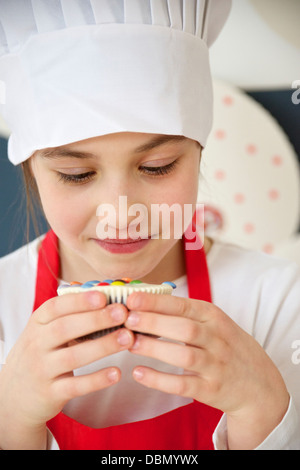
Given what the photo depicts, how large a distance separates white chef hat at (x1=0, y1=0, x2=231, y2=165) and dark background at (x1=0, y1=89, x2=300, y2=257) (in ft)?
1.29

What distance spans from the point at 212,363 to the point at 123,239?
10.5 inches

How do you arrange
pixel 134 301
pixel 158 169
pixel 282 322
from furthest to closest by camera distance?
pixel 282 322 < pixel 158 169 < pixel 134 301

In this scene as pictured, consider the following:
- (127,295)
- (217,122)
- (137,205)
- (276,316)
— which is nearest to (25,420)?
(127,295)

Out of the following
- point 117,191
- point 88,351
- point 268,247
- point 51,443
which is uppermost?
point 117,191

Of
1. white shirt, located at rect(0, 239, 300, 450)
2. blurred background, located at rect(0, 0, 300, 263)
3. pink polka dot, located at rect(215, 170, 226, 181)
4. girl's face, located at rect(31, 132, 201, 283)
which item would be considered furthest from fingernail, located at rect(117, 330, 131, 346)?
pink polka dot, located at rect(215, 170, 226, 181)

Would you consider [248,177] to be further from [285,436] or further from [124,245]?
[285,436]

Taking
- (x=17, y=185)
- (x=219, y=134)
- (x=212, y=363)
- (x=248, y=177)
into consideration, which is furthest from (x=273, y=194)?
(x=212, y=363)

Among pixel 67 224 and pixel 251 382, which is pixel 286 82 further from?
pixel 251 382

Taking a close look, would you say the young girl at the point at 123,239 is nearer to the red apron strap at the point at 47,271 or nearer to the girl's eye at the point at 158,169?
the girl's eye at the point at 158,169

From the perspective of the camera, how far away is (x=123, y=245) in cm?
85

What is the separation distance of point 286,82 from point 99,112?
1.10 meters

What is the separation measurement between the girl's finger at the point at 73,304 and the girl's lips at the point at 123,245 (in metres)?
0.21

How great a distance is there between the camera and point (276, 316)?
3.30ft

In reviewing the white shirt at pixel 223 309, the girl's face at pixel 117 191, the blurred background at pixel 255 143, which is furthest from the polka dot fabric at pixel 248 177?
the girl's face at pixel 117 191
